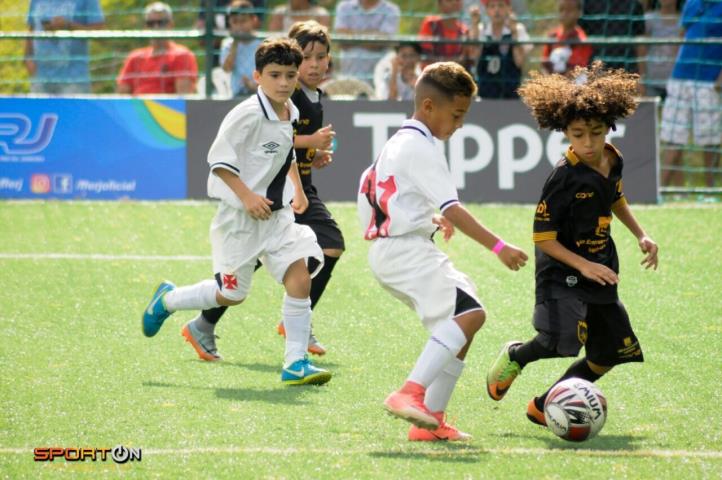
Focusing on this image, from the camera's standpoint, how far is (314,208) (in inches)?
279

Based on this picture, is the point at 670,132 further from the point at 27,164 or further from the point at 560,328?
the point at 560,328

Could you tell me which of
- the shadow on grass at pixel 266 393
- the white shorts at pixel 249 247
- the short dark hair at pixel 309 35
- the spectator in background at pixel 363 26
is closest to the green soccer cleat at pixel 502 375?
the shadow on grass at pixel 266 393

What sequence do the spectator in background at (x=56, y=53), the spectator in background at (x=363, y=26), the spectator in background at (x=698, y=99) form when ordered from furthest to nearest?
the spectator in background at (x=363, y=26), the spectator in background at (x=56, y=53), the spectator in background at (x=698, y=99)

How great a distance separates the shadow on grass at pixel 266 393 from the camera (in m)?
5.68

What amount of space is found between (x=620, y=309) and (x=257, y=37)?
7623mm

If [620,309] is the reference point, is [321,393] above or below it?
below

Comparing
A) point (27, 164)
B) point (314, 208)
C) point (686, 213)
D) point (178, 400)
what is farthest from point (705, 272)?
point (27, 164)

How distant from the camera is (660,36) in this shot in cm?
1389

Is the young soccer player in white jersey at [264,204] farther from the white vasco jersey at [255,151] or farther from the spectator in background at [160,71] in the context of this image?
the spectator in background at [160,71]

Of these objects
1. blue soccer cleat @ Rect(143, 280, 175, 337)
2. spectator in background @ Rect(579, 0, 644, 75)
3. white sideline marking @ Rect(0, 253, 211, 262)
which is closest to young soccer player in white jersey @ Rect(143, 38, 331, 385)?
blue soccer cleat @ Rect(143, 280, 175, 337)

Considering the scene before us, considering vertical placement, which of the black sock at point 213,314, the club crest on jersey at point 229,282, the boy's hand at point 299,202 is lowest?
the black sock at point 213,314

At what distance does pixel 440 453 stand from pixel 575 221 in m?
1.22

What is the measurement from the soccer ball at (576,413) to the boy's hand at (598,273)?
1.48ft

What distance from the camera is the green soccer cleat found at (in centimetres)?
555
